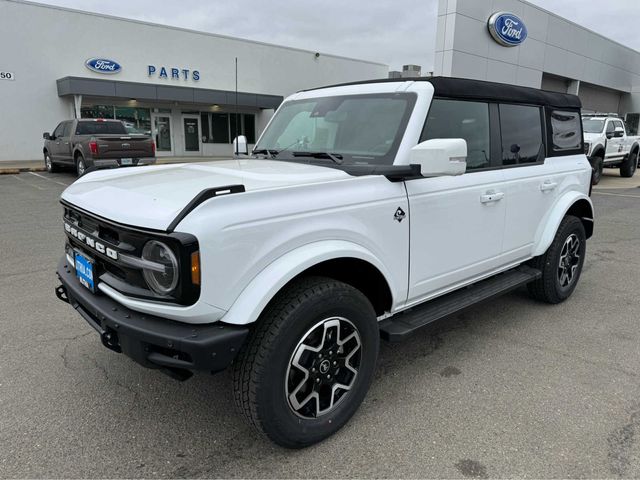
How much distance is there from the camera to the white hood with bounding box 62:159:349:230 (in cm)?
223

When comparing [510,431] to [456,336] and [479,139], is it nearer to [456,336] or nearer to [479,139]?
[456,336]

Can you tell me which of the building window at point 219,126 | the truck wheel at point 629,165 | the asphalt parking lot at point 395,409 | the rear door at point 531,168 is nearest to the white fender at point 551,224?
the rear door at point 531,168

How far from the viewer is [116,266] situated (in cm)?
239

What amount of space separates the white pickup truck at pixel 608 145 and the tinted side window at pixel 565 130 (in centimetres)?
971

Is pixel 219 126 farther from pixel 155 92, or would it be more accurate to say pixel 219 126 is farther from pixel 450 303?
pixel 450 303

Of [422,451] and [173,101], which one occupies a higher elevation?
[173,101]

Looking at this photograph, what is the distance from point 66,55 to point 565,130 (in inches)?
820

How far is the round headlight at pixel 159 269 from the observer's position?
2.11m

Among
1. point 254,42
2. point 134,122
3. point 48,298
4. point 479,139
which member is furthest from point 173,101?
point 479,139

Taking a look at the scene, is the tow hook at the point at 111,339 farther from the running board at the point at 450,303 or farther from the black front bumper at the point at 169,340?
the running board at the point at 450,303

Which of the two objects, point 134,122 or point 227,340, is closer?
point 227,340

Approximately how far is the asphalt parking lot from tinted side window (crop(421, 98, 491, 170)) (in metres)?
1.46

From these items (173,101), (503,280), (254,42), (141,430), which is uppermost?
(254,42)

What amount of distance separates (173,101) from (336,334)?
875 inches
